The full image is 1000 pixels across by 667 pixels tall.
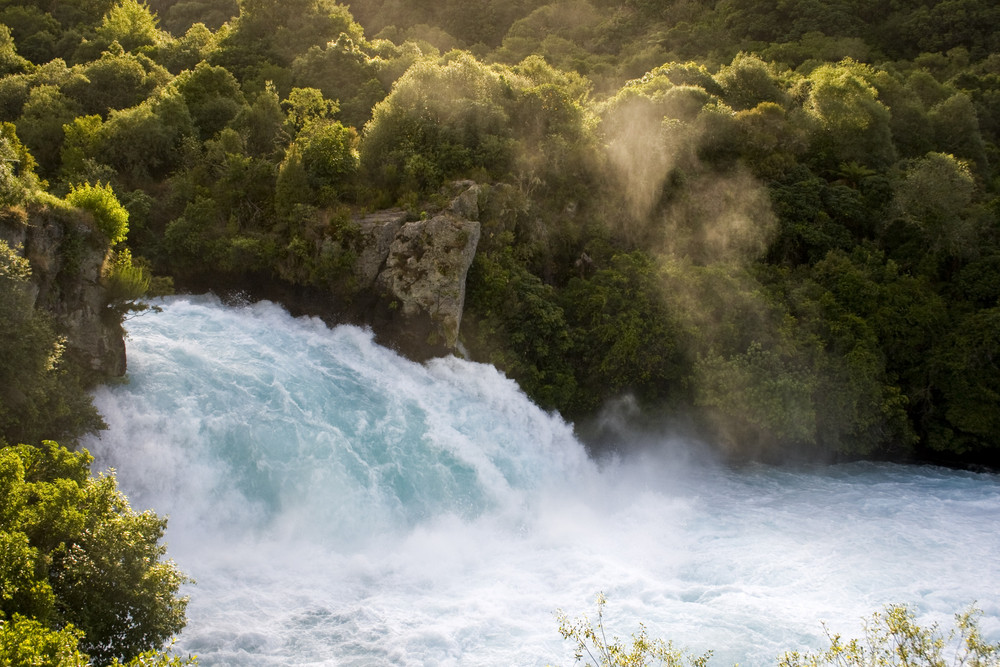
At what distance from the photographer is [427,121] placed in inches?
1177

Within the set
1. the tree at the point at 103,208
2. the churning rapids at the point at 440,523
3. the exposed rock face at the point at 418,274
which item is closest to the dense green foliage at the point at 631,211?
the tree at the point at 103,208

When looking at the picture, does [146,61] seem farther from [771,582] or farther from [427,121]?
[771,582]

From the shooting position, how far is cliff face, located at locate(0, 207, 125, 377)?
61.5 ft

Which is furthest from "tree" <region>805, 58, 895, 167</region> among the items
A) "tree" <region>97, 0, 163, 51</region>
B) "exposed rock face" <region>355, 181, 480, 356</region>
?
"tree" <region>97, 0, 163, 51</region>

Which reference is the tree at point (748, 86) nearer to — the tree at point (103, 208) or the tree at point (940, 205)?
the tree at point (940, 205)

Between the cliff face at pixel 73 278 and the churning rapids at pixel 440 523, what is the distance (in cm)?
116

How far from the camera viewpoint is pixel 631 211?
3312cm

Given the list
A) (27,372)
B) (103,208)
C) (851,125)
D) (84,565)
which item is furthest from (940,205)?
(27,372)

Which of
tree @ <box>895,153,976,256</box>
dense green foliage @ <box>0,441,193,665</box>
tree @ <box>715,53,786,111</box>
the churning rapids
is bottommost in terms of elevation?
dense green foliage @ <box>0,441,193,665</box>

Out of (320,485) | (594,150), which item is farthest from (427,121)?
(320,485)

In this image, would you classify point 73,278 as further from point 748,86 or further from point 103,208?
point 748,86

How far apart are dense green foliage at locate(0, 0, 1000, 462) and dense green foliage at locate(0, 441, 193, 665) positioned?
9655mm

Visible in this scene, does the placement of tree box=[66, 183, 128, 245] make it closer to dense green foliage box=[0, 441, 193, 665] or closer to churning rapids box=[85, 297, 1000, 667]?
churning rapids box=[85, 297, 1000, 667]

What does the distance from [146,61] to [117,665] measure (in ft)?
127
